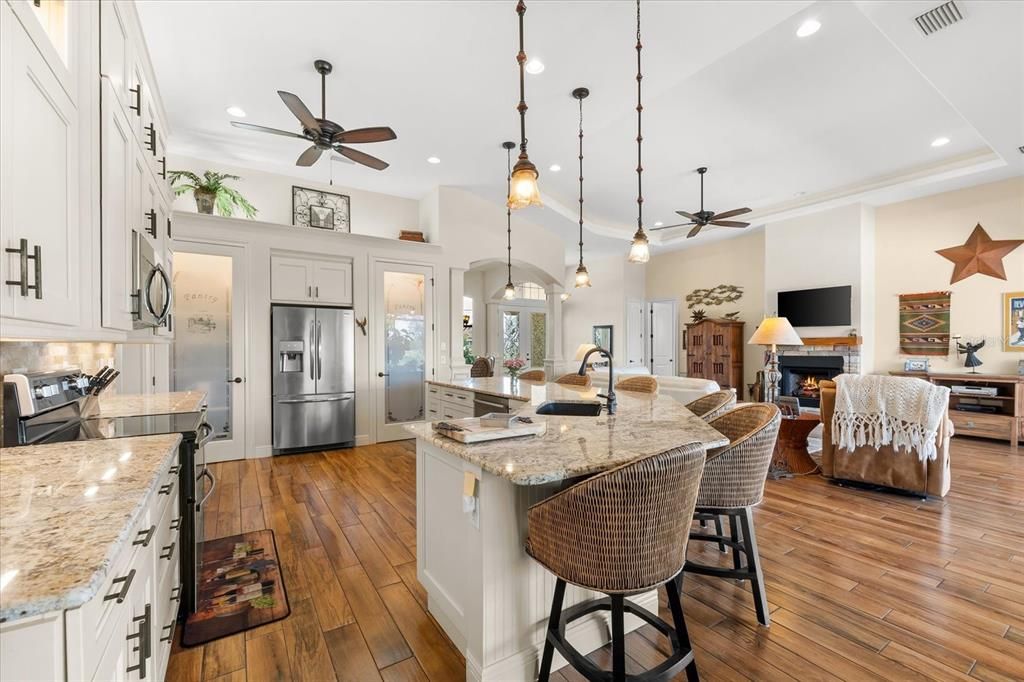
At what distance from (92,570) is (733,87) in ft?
16.9

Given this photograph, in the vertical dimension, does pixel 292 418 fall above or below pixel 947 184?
below

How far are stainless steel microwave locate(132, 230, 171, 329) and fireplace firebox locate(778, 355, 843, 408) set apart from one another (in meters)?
7.89

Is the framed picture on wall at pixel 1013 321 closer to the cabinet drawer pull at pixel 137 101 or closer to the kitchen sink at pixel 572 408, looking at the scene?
the kitchen sink at pixel 572 408

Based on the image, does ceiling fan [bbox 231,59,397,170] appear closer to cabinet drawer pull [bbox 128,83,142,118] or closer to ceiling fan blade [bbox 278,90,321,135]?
ceiling fan blade [bbox 278,90,321,135]

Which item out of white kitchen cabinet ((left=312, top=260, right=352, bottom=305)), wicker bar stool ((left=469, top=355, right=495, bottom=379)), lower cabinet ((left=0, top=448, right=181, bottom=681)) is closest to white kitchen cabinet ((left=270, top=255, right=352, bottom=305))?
white kitchen cabinet ((left=312, top=260, right=352, bottom=305))

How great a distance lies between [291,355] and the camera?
16.4 ft

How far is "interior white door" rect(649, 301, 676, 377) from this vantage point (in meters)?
9.21

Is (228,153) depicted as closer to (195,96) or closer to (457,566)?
(195,96)

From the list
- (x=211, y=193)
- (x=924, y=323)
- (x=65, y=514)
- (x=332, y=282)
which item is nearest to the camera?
(x=65, y=514)

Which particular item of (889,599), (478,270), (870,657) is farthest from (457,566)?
(478,270)

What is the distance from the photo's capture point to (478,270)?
31.9 feet

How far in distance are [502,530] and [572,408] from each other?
3.36 feet

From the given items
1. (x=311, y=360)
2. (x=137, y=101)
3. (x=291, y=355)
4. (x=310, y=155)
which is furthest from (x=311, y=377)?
(x=137, y=101)

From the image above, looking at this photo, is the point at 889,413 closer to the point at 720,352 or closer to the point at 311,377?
the point at 720,352
